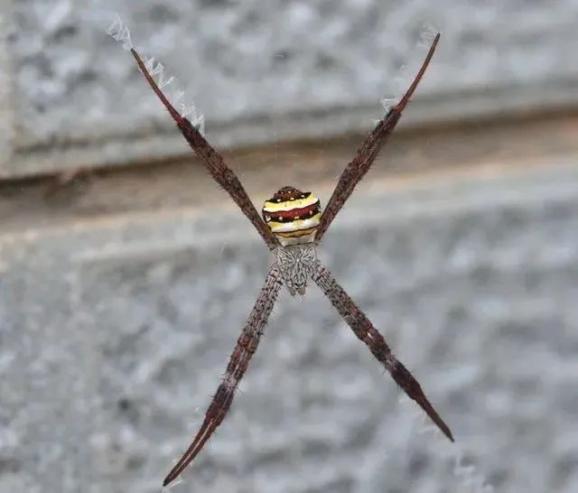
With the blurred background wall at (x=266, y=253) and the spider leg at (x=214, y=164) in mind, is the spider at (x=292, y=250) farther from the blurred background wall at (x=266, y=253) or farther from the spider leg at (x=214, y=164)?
the blurred background wall at (x=266, y=253)

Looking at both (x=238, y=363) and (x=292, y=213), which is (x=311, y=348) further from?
(x=292, y=213)

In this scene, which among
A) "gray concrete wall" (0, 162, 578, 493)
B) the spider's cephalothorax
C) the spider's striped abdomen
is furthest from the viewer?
"gray concrete wall" (0, 162, 578, 493)

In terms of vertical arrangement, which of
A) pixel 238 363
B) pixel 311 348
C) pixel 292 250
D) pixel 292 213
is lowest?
pixel 311 348

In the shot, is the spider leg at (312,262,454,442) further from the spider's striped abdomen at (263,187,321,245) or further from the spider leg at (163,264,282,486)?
the spider's striped abdomen at (263,187,321,245)

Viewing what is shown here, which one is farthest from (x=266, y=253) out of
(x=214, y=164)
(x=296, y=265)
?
(x=214, y=164)

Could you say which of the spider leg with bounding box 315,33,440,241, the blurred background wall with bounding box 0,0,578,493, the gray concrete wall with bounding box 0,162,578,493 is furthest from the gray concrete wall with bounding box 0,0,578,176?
the spider leg with bounding box 315,33,440,241

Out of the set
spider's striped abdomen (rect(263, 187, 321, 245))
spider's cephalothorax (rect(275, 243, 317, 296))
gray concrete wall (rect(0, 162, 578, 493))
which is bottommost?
gray concrete wall (rect(0, 162, 578, 493))

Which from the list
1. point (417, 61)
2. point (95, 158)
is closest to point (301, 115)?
point (417, 61)
